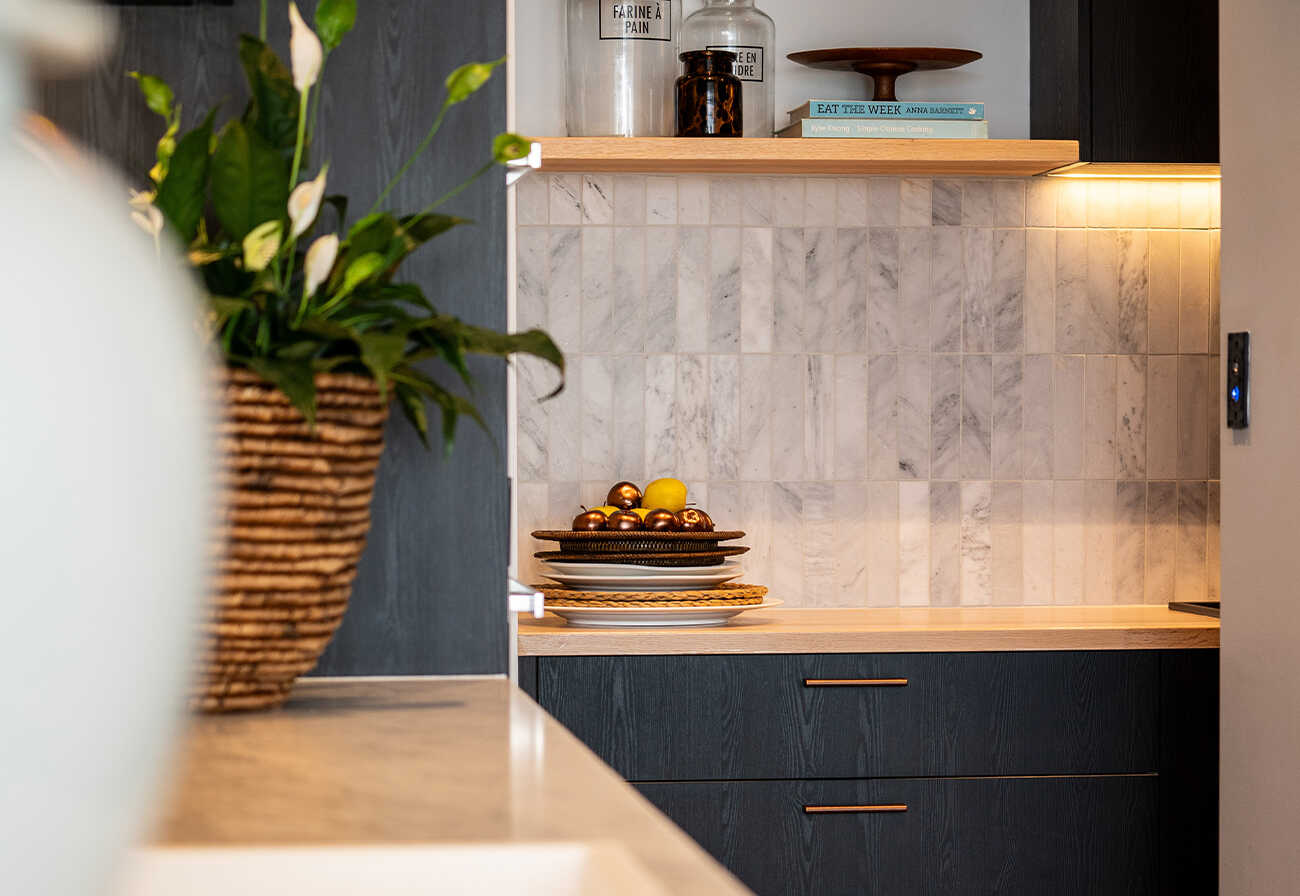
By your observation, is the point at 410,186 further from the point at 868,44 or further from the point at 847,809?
the point at 868,44

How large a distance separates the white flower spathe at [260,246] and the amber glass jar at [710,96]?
5.73ft

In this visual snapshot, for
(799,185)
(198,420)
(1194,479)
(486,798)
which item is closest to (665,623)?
(799,185)

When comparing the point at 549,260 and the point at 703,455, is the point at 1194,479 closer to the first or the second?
the point at 703,455

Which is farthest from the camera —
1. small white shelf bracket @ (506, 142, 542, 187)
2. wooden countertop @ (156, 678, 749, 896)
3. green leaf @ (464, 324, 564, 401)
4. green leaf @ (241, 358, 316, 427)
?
small white shelf bracket @ (506, 142, 542, 187)

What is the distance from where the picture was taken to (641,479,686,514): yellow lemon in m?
2.69

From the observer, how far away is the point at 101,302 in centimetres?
51

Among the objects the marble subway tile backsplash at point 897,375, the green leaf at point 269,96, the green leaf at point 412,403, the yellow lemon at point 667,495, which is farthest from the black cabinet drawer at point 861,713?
the green leaf at point 269,96

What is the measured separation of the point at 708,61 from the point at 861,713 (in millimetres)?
1239

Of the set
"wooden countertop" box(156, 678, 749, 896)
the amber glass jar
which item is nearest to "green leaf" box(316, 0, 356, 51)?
"wooden countertop" box(156, 678, 749, 896)

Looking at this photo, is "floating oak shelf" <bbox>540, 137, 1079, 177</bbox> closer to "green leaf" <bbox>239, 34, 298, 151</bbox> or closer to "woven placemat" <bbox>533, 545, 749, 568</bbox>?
"woven placemat" <bbox>533, 545, 749, 568</bbox>

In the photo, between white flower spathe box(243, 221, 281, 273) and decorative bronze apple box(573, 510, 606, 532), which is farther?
decorative bronze apple box(573, 510, 606, 532)

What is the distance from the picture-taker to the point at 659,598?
2479 millimetres

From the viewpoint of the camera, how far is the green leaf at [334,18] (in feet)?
3.54

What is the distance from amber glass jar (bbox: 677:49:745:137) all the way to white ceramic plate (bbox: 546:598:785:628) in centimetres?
90
